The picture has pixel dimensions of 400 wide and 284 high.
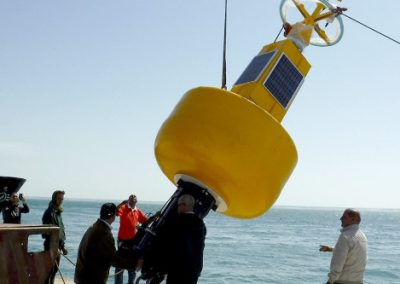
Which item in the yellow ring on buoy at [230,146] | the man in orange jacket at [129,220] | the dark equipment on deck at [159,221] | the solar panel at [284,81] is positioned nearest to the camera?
the dark equipment on deck at [159,221]

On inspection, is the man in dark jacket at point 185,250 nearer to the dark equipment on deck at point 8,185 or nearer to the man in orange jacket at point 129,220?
the dark equipment on deck at point 8,185

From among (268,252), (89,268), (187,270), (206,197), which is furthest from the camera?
(268,252)

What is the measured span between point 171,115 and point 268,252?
3588 centimetres

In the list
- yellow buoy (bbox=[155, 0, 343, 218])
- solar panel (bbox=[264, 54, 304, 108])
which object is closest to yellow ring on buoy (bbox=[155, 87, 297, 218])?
yellow buoy (bbox=[155, 0, 343, 218])

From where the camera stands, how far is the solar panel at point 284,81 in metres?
7.02

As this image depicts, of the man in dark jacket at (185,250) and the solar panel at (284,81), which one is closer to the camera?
the man in dark jacket at (185,250)

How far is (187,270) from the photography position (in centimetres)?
485

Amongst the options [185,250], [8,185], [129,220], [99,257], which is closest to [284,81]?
[185,250]

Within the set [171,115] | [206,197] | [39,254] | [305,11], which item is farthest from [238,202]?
[305,11]

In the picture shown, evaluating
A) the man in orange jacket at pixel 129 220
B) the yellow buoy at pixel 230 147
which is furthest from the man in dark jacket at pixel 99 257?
the man in orange jacket at pixel 129 220

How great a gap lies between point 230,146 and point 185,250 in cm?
145

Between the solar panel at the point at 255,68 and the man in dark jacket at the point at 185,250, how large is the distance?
265cm

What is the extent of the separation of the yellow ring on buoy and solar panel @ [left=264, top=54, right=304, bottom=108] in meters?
1.02

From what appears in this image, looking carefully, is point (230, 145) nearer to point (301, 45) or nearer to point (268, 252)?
point (301, 45)
